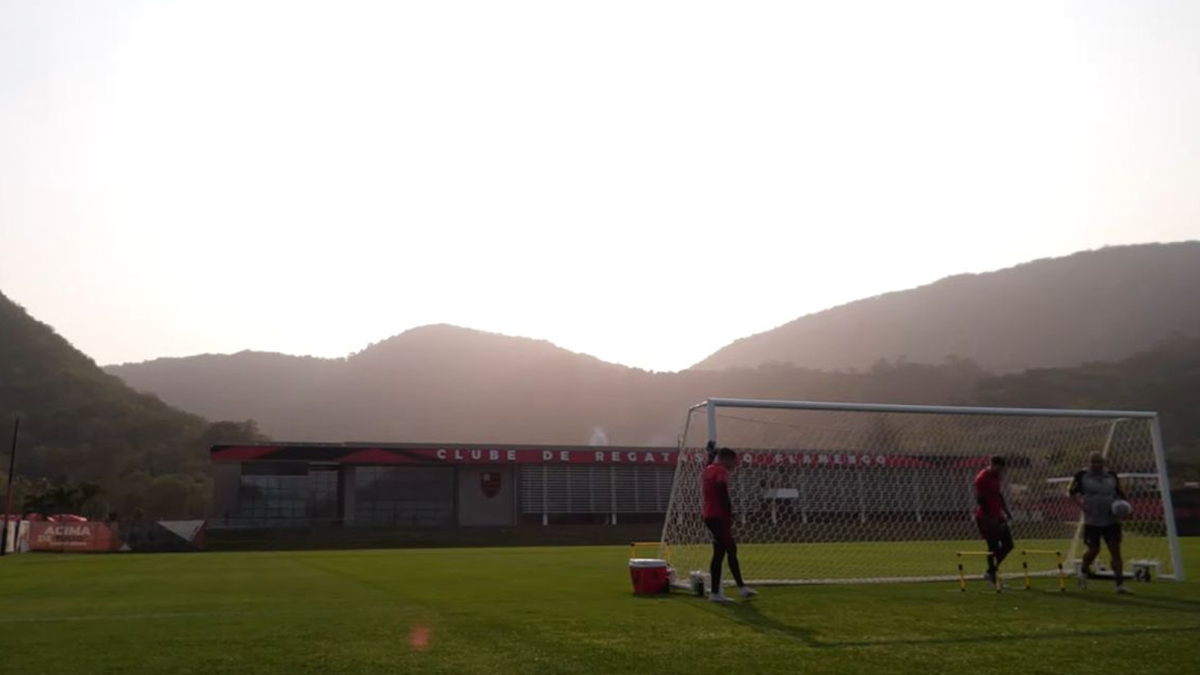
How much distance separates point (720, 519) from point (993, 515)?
3.73 meters

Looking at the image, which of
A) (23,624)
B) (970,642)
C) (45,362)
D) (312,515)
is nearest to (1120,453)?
(970,642)

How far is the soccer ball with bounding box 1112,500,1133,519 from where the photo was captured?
1212 centimetres

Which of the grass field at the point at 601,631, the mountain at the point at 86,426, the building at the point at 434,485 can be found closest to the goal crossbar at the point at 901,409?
the grass field at the point at 601,631

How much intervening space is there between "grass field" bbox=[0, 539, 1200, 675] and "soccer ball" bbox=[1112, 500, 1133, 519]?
0.96 meters

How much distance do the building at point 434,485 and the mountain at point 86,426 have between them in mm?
52687

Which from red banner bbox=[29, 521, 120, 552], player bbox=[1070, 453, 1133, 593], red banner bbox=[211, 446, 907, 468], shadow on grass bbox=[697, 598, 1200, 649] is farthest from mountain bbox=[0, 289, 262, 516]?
shadow on grass bbox=[697, 598, 1200, 649]

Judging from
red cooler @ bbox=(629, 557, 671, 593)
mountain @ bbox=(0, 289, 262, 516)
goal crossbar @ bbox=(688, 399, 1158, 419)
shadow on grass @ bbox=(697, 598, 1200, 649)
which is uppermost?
mountain @ bbox=(0, 289, 262, 516)

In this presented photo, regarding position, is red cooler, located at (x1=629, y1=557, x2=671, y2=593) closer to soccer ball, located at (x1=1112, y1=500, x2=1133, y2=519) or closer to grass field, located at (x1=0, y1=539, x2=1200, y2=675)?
grass field, located at (x1=0, y1=539, x2=1200, y2=675)

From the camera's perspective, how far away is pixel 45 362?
12912 centimetres

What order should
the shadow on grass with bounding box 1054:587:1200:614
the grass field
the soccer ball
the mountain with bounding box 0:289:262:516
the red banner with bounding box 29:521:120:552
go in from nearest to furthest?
1. the grass field
2. the shadow on grass with bounding box 1054:587:1200:614
3. the soccer ball
4. the red banner with bounding box 29:521:120:552
5. the mountain with bounding box 0:289:262:516

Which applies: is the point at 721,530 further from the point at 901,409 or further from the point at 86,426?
the point at 86,426

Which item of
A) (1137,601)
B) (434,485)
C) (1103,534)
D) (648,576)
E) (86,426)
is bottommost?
(1137,601)

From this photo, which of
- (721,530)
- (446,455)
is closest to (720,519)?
(721,530)

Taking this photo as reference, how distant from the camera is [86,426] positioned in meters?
124
